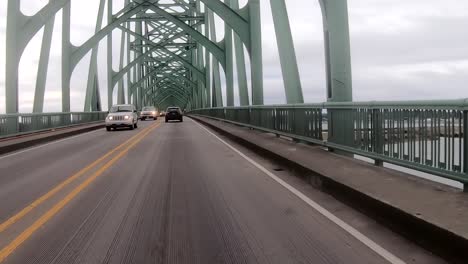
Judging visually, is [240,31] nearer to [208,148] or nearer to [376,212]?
[208,148]

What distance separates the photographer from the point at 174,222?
6312 mm

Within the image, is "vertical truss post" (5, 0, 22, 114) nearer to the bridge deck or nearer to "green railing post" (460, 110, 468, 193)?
the bridge deck

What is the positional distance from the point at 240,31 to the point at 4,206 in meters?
22.7

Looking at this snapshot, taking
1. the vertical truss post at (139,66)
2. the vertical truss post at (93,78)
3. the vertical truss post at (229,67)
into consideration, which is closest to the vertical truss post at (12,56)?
the vertical truss post at (93,78)

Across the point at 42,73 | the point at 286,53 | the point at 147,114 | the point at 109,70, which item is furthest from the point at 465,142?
the point at 109,70

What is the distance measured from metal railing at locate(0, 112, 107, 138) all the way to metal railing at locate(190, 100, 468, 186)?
1341 centimetres

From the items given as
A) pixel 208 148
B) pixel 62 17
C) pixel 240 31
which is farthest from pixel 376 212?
pixel 62 17

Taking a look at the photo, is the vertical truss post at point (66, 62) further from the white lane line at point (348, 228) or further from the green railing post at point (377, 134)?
the green railing post at point (377, 134)

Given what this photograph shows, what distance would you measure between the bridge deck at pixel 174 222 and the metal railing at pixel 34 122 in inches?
459

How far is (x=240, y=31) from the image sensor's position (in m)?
29.0

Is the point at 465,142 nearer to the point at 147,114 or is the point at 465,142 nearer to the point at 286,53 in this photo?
the point at 286,53

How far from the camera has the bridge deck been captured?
16.3ft

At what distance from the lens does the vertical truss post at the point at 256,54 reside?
Answer: 27.9 m

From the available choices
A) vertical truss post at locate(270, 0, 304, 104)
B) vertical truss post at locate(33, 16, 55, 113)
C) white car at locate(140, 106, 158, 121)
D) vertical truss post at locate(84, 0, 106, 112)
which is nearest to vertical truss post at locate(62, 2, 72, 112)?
vertical truss post at locate(84, 0, 106, 112)
